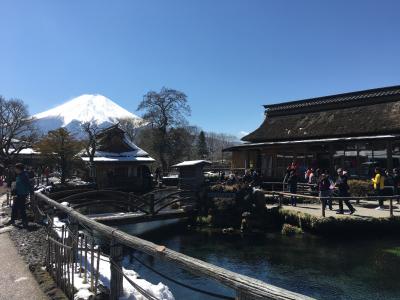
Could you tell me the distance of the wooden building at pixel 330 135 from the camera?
23844 millimetres

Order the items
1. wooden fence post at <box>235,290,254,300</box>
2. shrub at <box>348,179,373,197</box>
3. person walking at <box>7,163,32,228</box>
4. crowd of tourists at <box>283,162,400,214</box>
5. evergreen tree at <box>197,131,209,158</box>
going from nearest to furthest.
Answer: wooden fence post at <box>235,290,254,300</box>
person walking at <box>7,163,32,228</box>
crowd of tourists at <box>283,162,400,214</box>
shrub at <box>348,179,373,197</box>
evergreen tree at <box>197,131,209,158</box>

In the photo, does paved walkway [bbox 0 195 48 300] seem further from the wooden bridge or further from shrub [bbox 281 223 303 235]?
shrub [bbox 281 223 303 235]

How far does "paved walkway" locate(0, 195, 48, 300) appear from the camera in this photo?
554cm

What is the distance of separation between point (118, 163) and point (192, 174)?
1989cm

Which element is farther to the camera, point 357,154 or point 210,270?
point 357,154

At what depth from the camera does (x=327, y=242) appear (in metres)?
14.7

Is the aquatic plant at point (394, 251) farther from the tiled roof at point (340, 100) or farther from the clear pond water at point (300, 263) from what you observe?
the tiled roof at point (340, 100)

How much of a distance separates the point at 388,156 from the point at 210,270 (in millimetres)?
21879

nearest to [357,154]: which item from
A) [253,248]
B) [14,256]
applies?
[253,248]

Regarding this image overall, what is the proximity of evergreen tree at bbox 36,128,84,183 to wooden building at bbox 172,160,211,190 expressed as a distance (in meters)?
17.9

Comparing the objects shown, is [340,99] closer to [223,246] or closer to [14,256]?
[223,246]

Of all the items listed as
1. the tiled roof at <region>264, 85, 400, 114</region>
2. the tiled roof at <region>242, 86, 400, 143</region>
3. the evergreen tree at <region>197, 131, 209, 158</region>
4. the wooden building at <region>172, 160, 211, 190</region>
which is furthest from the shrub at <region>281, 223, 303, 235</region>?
the evergreen tree at <region>197, 131, 209, 158</region>

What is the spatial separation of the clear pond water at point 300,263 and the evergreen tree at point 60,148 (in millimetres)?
20711

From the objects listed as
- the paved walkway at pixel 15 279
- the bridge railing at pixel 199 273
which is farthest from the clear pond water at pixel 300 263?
the bridge railing at pixel 199 273
